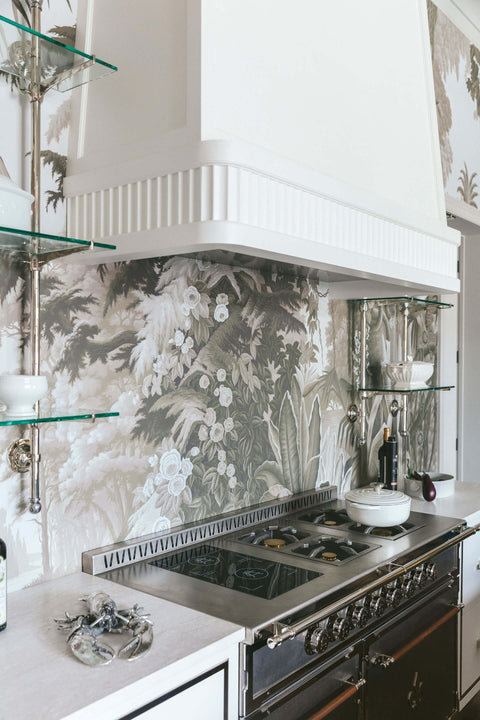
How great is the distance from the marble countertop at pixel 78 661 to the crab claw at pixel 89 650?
1cm

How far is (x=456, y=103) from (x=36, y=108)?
7.94ft

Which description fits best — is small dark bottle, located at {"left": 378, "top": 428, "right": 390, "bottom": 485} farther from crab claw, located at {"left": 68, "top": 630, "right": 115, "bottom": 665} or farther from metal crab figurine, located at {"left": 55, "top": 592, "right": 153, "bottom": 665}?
crab claw, located at {"left": 68, "top": 630, "right": 115, "bottom": 665}

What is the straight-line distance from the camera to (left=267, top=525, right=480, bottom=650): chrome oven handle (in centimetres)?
133

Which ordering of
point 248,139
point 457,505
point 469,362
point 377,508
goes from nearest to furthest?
point 248,139 < point 377,508 < point 457,505 < point 469,362

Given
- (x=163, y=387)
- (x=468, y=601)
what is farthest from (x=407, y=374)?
(x=163, y=387)

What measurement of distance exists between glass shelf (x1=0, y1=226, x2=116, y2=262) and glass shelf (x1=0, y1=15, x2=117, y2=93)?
394mm

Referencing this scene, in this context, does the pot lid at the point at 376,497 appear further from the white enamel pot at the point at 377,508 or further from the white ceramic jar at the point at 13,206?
the white ceramic jar at the point at 13,206

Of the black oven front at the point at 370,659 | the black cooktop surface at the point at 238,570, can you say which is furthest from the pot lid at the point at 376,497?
the black cooktop surface at the point at 238,570

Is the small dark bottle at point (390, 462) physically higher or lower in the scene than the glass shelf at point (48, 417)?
lower

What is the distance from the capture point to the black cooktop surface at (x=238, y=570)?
157 cm

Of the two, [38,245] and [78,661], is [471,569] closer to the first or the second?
[78,661]

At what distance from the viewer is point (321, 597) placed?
1501 millimetres

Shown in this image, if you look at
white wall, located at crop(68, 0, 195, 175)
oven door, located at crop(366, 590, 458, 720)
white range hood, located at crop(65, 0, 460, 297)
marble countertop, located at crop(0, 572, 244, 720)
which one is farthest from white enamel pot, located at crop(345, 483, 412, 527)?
white wall, located at crop(68, 0, 195, 175)

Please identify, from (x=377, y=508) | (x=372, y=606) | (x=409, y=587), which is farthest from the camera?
(x=377, y=508)
